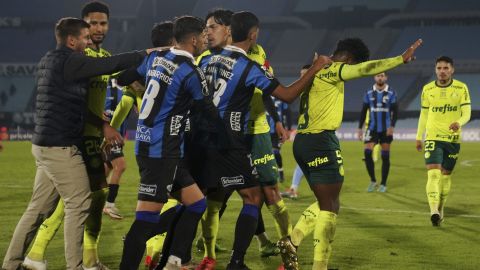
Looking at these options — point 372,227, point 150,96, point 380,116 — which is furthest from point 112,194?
point 380,116

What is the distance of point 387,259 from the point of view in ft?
24.1

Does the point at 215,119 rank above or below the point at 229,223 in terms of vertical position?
above

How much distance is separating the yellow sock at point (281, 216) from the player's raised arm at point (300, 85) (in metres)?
1.57

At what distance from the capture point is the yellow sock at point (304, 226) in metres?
6.60

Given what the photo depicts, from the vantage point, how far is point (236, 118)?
6422 millimetres

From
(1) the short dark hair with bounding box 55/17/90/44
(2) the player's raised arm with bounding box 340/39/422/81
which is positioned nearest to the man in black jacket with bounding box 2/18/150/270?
(1) the short dark hair with bounding box 55/17/90/44

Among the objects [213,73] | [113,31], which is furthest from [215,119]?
[113,31]

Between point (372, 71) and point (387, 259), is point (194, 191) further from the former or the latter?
point (387, 259)

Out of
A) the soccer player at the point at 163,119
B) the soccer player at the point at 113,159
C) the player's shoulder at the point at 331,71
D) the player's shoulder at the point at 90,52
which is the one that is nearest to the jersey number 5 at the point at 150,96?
the soccer player at the point at 163,119

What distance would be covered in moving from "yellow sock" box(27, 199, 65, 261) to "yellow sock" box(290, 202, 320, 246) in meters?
2.03

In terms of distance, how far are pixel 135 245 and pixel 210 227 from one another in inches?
58.2

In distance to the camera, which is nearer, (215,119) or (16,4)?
(215,119)

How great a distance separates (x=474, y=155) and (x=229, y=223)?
18.5 meters

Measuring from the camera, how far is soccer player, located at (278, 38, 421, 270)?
247 inches
